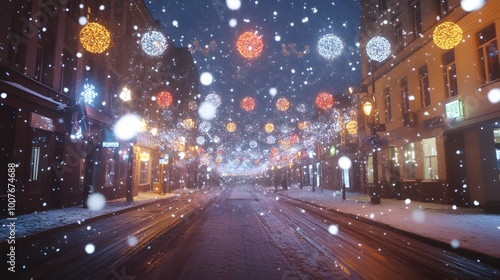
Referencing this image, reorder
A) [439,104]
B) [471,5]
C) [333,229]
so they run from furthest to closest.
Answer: [439,104]
[471,5]
[333,229]

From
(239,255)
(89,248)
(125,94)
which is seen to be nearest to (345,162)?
(125,94)

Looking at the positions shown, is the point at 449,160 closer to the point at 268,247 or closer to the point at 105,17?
the point at 268,247

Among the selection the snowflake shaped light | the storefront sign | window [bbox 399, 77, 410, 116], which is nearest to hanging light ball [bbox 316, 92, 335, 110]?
window [bbox 399, 77, 410, 116]

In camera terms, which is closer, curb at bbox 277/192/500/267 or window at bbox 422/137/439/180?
curb at bbox 277/192/500/267

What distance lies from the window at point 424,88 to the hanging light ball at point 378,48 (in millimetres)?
5062

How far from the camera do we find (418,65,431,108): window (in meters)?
19.9

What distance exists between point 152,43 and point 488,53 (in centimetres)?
2901

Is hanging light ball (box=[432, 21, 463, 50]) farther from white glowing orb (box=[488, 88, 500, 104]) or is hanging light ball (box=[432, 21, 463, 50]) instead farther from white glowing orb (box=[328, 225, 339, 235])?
white glowing orb (box=[328, 225, 339, 235])

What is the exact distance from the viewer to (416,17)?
21.3 metres

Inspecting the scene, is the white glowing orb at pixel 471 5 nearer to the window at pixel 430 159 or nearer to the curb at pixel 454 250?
the window at pixel 430 159

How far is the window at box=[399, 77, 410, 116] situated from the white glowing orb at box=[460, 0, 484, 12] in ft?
23.7

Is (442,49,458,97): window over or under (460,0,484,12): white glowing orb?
under

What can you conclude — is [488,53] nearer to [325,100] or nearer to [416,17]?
[416,17]

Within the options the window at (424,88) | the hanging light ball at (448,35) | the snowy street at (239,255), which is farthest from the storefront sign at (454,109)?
the snowy street at (239,255)
